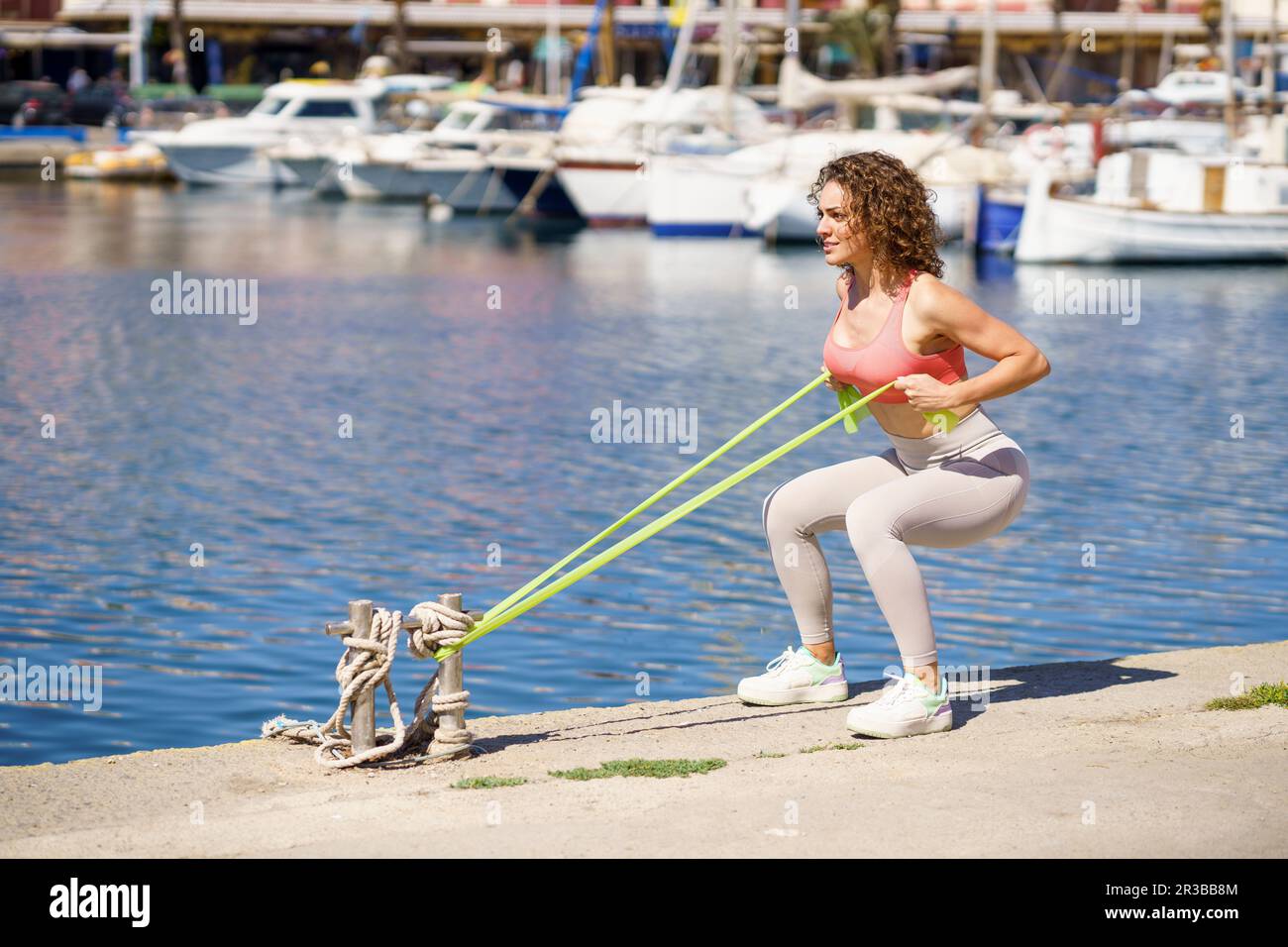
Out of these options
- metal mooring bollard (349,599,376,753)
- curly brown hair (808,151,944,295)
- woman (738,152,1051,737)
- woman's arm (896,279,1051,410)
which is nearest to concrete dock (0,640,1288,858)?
metal mooring bollard (349,599,376,753)

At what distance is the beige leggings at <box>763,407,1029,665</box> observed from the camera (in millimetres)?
6191

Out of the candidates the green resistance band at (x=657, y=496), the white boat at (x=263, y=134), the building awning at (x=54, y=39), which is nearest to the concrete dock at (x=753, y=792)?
the green resistance band at (x=657, y=496)

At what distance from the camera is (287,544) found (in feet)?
39.6

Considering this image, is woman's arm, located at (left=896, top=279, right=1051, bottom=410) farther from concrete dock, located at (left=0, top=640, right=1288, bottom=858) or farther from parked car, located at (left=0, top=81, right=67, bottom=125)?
parked car, located at (left=0, top=81, right=67, bottom=125)

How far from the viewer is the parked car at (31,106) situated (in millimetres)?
61922

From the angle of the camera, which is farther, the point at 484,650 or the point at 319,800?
the point at 484,650

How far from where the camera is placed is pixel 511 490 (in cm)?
1402

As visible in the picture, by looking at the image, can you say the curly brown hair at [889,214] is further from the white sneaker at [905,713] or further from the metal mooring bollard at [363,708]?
the metal mooring bollard at [363,708]

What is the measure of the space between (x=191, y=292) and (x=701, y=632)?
20.0 meters

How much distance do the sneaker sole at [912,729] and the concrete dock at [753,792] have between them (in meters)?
0.03
